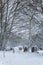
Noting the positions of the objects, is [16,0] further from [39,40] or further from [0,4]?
[39,40]

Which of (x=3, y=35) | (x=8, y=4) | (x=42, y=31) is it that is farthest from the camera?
(x=42, y=31)

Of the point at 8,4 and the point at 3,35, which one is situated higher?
the point at 8,4

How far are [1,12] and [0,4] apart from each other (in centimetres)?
90

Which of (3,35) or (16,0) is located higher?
(16,0)

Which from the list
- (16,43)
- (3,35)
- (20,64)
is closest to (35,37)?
(16,43)

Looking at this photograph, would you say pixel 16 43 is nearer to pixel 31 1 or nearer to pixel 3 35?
pixel 3 35

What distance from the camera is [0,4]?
681 inches

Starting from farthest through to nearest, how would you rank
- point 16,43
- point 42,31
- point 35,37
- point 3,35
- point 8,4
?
1. point 16,43
2. point 35,37
3. point 42,31
4. point 3,35
5. point 8,4

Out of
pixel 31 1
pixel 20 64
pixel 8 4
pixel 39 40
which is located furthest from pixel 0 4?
pixel 39 40

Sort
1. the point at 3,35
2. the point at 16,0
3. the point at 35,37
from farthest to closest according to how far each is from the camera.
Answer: the point at 35,37
the point at 3,35
the point at 16,0

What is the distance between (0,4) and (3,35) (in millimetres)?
2964

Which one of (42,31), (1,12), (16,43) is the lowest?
(16,43)

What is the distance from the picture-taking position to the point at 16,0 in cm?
1642

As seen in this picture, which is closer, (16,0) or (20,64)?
(20,64)
